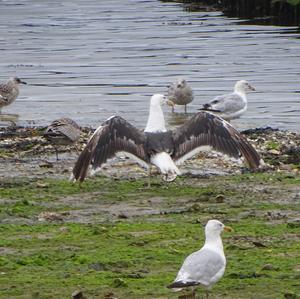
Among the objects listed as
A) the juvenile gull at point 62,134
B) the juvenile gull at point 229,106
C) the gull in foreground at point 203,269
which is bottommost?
Answer: the juvenile gull at point 229,106

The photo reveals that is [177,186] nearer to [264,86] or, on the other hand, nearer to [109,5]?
[264,86]

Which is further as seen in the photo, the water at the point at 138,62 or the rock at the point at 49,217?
the water at the point at 138,62

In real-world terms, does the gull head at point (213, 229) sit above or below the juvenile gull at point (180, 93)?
above

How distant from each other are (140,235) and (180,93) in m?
11.7

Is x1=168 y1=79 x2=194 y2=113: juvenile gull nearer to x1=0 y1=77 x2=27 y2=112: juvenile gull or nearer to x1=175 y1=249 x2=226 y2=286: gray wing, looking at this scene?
x1=0 y1=77 x2=27 y2=112: juvenile gull

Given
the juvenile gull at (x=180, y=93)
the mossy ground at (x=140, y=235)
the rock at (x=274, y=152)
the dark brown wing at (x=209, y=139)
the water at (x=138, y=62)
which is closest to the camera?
the mossy ground at (x=140, y=235)

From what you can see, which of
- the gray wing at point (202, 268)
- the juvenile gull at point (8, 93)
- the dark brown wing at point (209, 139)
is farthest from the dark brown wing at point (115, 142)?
the juvenile gull at point (8, 93)

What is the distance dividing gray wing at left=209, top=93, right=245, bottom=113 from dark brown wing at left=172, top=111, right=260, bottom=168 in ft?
17.0

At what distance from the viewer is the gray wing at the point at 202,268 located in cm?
799

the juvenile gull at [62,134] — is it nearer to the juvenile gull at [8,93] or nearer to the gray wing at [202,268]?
the juvenile gull at [8,93]

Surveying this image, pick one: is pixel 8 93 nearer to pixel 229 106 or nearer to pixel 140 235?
pixel 229 106

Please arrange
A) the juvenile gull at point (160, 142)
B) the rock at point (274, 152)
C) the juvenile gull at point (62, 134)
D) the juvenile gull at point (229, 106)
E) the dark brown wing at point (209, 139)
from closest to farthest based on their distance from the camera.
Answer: the juvenile gull at point (160, 142) < the dark brown wing at point (209, 139) < the juvenile gull at point (62, 134) < the rock at point (274, 152) < the juvenile gull at point (229, 106)

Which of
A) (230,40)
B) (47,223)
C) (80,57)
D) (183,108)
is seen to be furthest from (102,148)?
(230,40)

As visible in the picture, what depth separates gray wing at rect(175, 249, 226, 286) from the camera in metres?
7.99
